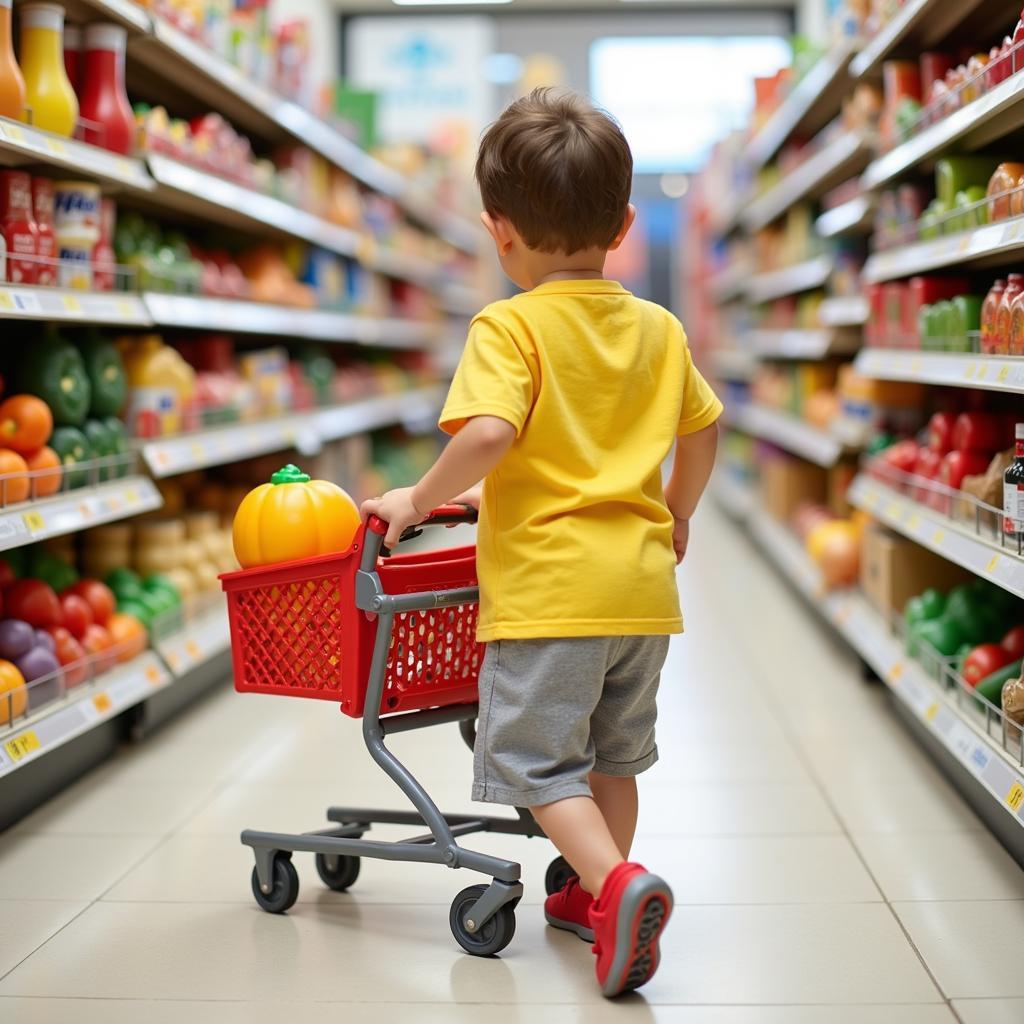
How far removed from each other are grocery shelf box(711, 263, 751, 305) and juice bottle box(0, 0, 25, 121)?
5.79m

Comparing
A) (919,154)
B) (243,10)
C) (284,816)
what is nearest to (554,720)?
(284,816)

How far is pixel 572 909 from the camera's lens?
2.25m

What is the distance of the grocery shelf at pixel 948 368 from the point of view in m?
2.65

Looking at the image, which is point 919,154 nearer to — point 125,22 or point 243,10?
point 125,22

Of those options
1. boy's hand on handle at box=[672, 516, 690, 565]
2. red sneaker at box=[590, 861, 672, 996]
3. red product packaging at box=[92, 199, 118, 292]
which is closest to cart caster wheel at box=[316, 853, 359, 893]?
red sneaker at box=[590, 861, 672, 996]

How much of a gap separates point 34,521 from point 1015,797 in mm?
1983

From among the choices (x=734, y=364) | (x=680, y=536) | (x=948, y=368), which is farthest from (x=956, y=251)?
(x=734, y=364)

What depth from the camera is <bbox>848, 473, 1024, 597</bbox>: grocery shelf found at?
8.61 ft

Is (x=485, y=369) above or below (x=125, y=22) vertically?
below

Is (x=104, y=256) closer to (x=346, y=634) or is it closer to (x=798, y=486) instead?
(x=346, y=634)

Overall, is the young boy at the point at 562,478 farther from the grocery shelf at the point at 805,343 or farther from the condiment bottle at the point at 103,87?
the grocery shelf at the point at 805,343

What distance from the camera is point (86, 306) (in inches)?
124

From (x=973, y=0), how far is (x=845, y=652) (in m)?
2.09

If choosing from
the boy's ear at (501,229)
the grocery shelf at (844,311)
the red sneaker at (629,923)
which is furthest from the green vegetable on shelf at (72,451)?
the grocery shelf at (844,311)
